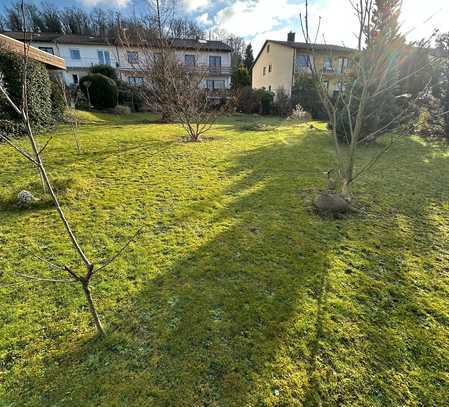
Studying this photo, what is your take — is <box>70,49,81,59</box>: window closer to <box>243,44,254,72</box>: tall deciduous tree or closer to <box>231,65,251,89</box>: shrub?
<box>231,65,251,89</box>: shrub

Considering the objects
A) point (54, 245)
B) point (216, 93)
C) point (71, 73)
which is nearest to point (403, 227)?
point (54, 245)

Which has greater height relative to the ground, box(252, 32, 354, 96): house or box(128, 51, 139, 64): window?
box(252, 32, 354, 96): house

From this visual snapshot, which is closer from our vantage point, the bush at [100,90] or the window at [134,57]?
the window at [134,57]

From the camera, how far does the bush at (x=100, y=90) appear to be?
49.2 feet

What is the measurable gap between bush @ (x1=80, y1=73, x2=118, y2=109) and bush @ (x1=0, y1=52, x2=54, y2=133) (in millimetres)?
6366

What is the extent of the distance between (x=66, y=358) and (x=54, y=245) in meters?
1.79

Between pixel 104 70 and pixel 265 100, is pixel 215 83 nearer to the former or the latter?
pixel 265 100

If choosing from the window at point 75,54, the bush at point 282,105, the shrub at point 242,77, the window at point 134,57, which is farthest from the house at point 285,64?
the window at point 75,54

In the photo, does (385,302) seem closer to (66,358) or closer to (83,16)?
(66,358)

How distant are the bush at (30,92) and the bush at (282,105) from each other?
1598cm

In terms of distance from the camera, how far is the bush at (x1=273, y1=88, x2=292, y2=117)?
791 inches

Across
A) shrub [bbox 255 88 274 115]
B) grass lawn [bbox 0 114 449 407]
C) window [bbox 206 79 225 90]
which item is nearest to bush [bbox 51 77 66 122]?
grass lawn [bbox 0 114 449 407]

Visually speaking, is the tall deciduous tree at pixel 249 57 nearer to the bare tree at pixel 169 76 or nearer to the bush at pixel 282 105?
the bush at pixel 282 105

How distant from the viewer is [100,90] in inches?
597
